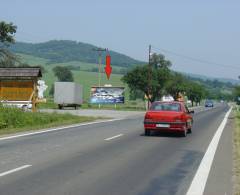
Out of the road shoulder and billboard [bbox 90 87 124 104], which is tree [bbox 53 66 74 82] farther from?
the road shoulder

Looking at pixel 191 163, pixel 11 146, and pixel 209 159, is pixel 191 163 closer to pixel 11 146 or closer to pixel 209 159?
pixel 209 159

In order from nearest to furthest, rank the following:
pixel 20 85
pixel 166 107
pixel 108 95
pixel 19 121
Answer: pixel 166 107
pixel 19 121
pixel 20 85
pixel 108 95

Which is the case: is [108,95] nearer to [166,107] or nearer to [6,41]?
[6,41]

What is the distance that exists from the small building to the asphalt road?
1684 centimetres

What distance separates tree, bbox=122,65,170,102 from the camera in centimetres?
7300

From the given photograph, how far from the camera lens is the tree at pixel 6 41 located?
47.5 m

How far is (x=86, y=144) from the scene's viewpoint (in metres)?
16.2

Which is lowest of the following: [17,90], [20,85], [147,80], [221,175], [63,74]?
[221,175]

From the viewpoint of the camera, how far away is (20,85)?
34.4 meters

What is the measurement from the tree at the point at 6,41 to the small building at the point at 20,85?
44.4 feet

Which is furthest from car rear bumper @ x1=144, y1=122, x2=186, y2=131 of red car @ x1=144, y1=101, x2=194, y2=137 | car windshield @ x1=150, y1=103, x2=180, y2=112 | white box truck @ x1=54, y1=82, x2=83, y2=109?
white box truck @ x1=54, y1=82, x2=83, y2=109

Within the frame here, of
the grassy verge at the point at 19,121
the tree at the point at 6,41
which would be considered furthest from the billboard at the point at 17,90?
the tree at the point at 6,41

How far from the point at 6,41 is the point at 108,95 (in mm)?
26347

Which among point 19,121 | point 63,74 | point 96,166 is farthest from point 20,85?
point 63,74
